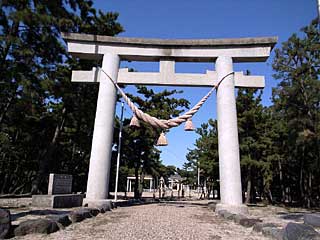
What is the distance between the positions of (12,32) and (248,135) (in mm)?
13171

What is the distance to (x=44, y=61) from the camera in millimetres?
9344

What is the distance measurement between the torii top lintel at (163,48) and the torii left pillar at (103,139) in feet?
1.40

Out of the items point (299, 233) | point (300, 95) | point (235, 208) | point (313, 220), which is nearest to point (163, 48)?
point (235, 208)

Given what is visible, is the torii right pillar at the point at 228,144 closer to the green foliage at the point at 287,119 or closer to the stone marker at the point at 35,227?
the stone marker at the point at 35,227

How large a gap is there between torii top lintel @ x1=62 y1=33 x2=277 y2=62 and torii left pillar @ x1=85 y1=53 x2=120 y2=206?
0.43 metres

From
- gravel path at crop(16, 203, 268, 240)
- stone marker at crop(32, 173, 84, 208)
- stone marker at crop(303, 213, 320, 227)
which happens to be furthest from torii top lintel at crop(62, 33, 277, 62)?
gravel path at crop(16, 203, 268, 240)

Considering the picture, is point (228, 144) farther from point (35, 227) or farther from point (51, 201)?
point (51, 201)

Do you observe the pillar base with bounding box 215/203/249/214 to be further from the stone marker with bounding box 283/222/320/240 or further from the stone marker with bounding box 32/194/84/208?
the stone marker with bounding box 32/194/84/208

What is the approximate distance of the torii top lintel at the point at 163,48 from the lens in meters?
8.66

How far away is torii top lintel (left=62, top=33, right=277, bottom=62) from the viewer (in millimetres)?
8664

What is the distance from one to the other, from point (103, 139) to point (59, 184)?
9.15 ft

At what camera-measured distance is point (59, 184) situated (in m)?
9.17

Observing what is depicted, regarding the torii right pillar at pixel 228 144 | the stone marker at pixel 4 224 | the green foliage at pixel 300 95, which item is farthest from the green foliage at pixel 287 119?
the stone marker at pixel 4 224

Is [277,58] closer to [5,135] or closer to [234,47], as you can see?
[234,47]
